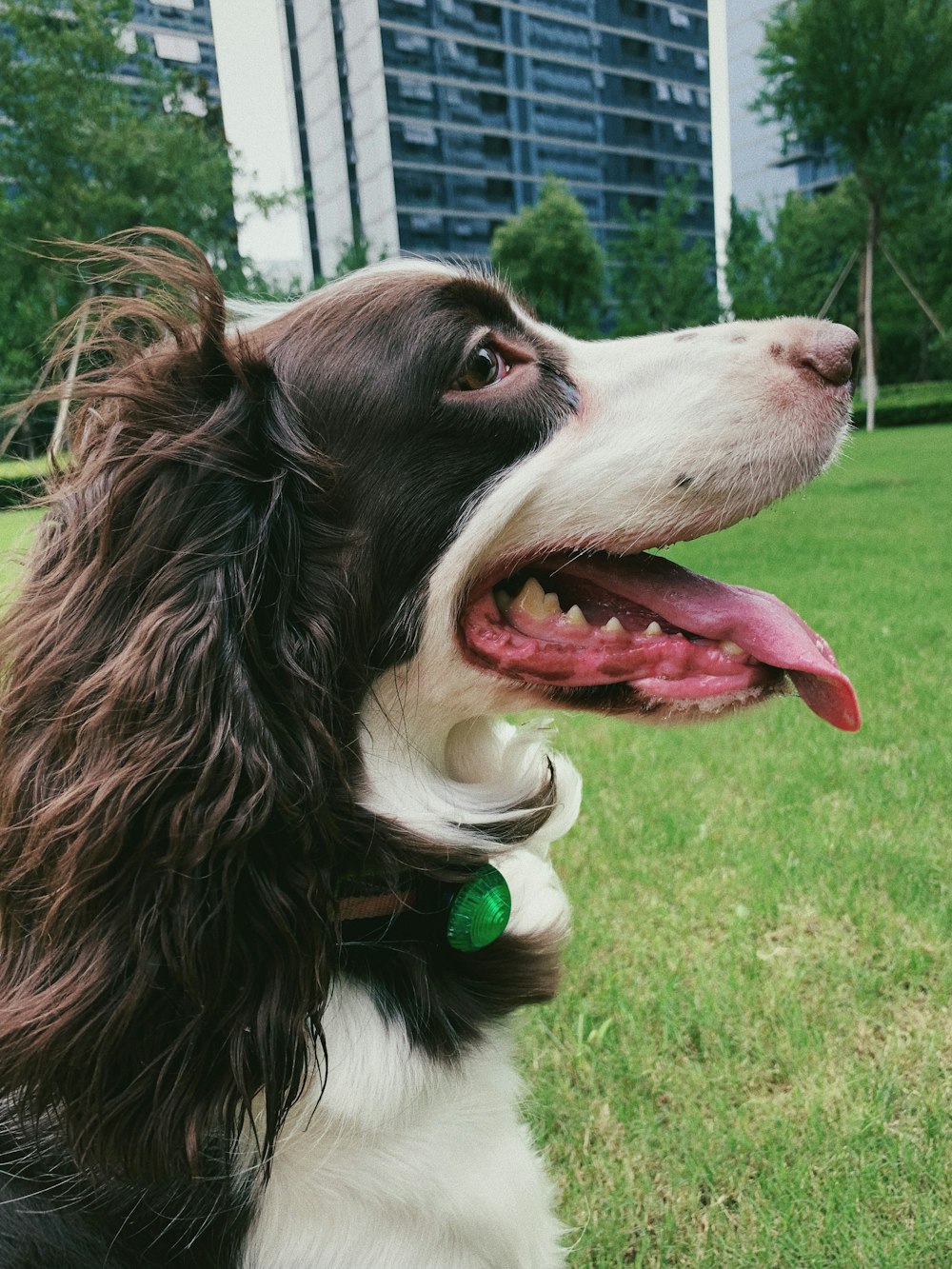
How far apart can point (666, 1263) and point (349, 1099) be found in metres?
0.90

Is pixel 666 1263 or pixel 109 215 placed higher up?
pixel 109 215

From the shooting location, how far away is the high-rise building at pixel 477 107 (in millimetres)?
56219

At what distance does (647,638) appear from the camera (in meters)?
1.73

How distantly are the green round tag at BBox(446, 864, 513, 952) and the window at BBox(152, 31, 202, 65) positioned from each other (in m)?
25.7

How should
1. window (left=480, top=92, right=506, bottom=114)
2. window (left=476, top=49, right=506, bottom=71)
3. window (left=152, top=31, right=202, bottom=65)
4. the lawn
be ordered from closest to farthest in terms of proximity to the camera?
the lawn < window (left=152, top=31, right=202, bottom=65) < window (left=476, top=49, right=506, bottom=71) < window (left=480, top=92, right=506, bottom=114)

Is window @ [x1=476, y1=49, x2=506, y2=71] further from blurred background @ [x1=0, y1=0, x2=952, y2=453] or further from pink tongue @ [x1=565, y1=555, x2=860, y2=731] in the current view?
pink tongue @ [x1=565, y1=555, x2=860, y2=731]

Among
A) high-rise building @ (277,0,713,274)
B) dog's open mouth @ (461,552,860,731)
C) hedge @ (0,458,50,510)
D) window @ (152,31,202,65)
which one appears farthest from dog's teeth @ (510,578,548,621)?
high-rise building @ (277,0,713,274)

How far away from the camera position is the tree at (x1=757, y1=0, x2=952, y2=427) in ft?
69.8

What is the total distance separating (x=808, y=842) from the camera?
135 inches

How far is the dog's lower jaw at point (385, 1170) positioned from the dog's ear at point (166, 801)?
0.08m

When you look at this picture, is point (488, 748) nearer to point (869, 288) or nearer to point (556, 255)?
point (869, 288)

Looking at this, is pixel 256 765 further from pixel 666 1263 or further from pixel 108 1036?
pixel 666 1263

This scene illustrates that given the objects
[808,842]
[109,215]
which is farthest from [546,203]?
[808,842]

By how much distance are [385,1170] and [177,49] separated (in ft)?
89.2
